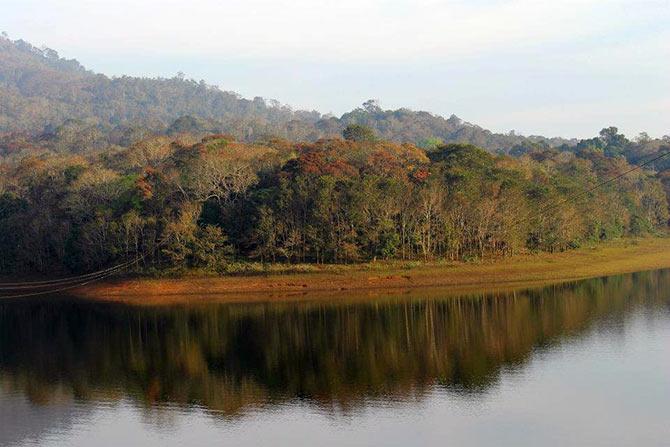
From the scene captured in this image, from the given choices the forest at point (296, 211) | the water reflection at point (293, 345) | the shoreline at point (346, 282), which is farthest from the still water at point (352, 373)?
the forest at point (296, 211)

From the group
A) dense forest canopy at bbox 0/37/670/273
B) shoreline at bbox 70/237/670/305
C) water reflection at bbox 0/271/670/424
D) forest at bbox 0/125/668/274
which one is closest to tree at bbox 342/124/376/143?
dense forest canopy at bbox 0/37/670/273

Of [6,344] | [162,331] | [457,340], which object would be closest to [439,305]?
[457,340]

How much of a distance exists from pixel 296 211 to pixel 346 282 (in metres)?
6.86

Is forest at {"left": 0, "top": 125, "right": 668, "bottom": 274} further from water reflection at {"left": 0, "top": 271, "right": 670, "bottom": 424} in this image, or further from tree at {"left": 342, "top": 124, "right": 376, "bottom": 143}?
tree at {"left": 342, "top": 124, "right": 376, "bottom": 143}

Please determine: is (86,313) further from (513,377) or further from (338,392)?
(513,377)

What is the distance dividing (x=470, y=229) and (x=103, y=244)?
29.7 m

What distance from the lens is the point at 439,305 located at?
5406cm

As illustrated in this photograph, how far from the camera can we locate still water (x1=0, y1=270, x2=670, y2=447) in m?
27.8

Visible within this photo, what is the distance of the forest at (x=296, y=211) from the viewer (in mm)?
64188

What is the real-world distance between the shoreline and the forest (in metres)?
1.35

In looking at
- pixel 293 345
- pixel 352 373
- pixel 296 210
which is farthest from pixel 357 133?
pixel 352 373

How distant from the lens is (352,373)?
3597 cm

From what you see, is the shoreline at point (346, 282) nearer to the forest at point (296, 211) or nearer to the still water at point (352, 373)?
the forest at point (296, 211)

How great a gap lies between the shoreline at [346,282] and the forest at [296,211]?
135cm
